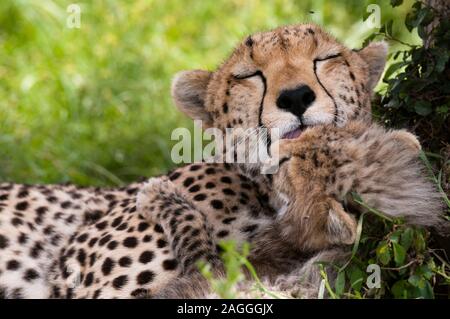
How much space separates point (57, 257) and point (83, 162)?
58.6 inches

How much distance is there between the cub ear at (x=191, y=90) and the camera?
4.33 m

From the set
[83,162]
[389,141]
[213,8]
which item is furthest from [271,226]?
[213,8]

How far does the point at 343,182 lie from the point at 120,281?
1043 millimetres

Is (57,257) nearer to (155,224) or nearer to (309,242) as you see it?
(155,224)

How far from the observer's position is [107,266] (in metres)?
3.91

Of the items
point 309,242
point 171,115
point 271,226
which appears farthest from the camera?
point 171,115

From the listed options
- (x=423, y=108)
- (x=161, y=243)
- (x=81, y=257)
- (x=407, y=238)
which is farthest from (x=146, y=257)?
(x=423, y=108)

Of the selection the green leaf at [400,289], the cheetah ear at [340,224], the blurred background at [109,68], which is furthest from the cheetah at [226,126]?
the blurred background at [109,68]

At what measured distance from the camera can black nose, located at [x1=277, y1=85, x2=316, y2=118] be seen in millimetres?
3580

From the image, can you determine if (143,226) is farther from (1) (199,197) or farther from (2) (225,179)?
(2) (225,179)

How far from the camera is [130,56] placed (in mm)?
6402

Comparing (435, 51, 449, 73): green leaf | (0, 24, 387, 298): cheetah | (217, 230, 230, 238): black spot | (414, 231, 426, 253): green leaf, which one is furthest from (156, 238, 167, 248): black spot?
(435, 51, 449, 73): green leaf

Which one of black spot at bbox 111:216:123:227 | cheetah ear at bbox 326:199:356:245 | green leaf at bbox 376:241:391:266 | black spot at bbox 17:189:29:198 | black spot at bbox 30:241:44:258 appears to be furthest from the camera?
black spot at bbox 17:189:29:198

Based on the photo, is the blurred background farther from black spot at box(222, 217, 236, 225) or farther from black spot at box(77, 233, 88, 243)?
black spot at box(222, 217, 236, 225)
